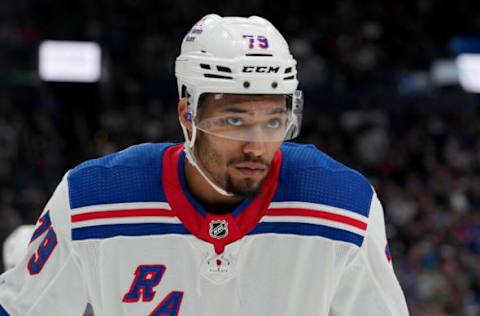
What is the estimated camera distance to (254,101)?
237cm

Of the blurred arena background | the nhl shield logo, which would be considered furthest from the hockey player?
the blurred arena background

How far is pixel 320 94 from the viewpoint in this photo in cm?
1341

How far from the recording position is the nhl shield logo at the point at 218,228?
2.50 m

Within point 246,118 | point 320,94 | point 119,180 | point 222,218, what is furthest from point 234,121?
point 320,94

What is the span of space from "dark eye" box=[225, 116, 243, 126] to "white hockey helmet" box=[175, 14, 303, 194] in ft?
0.20

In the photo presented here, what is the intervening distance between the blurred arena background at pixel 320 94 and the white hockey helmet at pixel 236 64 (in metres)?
7.72

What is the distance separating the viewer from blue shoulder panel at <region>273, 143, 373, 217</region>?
252 centimetres

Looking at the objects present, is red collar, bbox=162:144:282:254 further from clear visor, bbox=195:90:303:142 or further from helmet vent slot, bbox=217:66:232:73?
helmet vent slot, bbox=217:66:232:73

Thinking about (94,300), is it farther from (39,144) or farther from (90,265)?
(39,144)

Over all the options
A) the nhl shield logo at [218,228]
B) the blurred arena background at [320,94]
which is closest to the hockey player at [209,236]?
the nhl shield logo at [218,228]

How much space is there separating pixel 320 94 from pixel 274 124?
36.4ft

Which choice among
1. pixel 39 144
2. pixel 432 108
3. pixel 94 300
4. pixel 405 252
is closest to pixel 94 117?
pixel 39 144

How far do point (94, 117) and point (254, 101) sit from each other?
11863 mm

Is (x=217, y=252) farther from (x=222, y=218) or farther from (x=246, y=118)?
(x=246, y=118)
